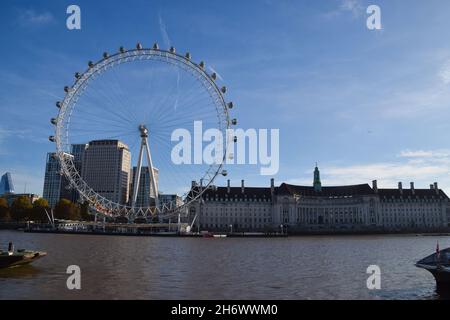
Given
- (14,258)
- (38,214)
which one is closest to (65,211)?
(38,214)

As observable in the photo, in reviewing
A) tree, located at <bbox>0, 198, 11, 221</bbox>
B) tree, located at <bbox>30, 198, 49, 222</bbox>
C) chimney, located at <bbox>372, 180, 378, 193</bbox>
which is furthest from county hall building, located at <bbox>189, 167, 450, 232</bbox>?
tree, located at <bbox>0, 198, 11, 221</bbox>

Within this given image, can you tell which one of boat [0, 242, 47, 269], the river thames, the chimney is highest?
the chimney

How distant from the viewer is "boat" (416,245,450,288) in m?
27.8

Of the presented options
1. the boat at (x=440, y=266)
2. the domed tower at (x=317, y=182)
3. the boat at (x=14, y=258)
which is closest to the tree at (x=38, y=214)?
the domed tower at (x=317, y=182)

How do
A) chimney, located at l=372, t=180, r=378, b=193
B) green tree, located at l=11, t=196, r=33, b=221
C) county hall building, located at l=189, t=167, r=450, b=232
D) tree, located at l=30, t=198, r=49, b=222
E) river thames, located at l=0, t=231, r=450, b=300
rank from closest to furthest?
1. river thames, located at l=0, t=231, r=450, b=300
2. tree, located at l=30, t=198, r=49, b=222
3. green tree, located at l=11, t=196, r=33, b=221
4. county hall building, located at l=189, t=167, r=450, b=232
5. chimney, located at l=372, t=180, r=378, b=193

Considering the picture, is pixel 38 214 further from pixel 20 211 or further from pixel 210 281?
pixel 210 281

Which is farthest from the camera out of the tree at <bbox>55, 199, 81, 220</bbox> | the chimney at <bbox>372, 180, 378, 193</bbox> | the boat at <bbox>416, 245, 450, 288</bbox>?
the chimney at <bbox>372, 180, 378, 193</bbox>

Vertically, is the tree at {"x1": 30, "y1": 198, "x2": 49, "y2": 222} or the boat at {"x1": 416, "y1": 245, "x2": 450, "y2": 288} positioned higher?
the tree at {"x1": 30, "y1": 198, "x2": 49, "y2": 222}

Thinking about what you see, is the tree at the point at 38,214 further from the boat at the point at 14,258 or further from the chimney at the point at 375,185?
the chimney at the point at 375,185

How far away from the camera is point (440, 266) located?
28.5m

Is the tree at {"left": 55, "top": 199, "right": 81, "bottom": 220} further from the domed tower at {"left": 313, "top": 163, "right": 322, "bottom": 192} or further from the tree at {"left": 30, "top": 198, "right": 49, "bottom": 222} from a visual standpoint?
the domed tower at {"left": 313, "top": 163, "right": 322, "bottom": 192}

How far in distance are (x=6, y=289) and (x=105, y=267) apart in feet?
35.5

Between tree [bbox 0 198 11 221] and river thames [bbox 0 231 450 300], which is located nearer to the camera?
river thames [bbox 0 231 450 300]
